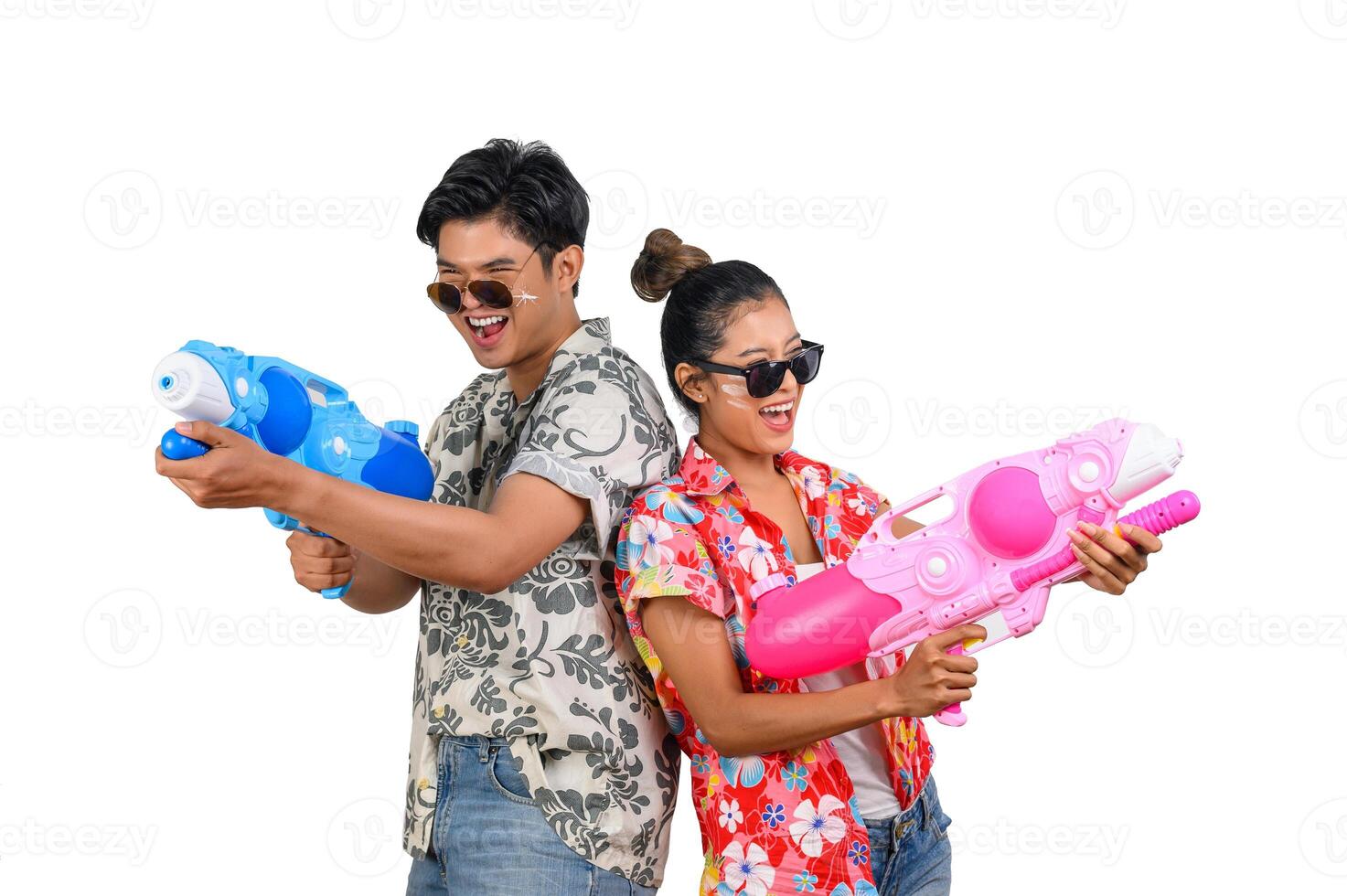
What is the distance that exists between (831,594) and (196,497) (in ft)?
4.78

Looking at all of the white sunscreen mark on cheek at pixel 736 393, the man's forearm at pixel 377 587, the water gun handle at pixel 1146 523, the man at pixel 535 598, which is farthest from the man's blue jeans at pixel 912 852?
the man's forearm at pixel 377 587

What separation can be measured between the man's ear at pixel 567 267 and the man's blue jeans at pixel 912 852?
63.2 inches

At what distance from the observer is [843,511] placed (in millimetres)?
3969

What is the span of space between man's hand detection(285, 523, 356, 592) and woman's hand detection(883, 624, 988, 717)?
148 centimetres

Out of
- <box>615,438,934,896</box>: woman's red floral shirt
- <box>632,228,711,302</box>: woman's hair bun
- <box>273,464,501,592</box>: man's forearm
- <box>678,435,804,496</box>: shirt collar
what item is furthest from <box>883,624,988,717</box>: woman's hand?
<box>632,228,711,302</box>: woman's hair bun

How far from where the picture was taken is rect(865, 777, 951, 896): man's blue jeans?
3.74 m

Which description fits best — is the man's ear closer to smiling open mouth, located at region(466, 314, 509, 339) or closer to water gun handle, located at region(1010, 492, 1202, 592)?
smiling open mouth, located at region(466, 314, 509, 339)

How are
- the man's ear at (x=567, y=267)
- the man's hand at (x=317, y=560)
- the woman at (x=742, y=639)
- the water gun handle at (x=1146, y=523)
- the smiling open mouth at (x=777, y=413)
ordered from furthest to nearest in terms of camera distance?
Answer: the man's ear at (x=567, y=267), the man's hand at (x=317, y=560), the smiling open mouth at (x=777, y=413), the woman at (x=742, y=639), the water gun handle at (x=1146, y=523)

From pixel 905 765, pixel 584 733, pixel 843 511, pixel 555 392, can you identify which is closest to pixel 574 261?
pixel 555 392

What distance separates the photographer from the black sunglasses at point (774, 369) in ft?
12.3

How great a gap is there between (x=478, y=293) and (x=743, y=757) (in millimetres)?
1355

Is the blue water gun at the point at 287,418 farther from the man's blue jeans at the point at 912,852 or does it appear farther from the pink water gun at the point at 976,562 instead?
the man's blue jeans at the point at 912,852

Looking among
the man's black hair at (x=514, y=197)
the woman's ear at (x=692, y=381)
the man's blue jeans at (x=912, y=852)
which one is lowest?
the man's blue jeans at (x=912, y=852)

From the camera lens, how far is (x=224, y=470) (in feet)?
10.4
